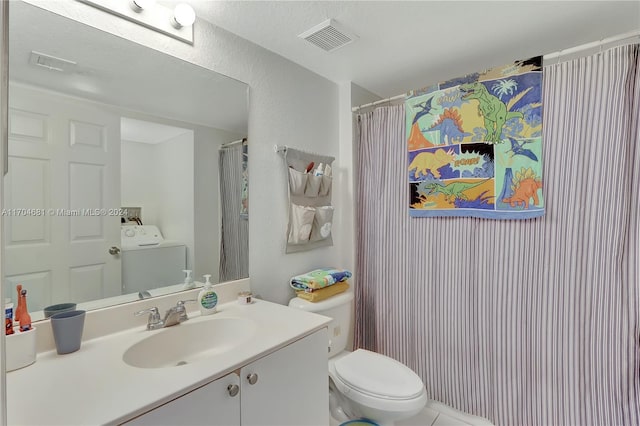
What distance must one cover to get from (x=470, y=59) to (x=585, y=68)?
0.64m

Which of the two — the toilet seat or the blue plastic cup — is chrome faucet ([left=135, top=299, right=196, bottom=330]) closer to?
the blue plastic cup

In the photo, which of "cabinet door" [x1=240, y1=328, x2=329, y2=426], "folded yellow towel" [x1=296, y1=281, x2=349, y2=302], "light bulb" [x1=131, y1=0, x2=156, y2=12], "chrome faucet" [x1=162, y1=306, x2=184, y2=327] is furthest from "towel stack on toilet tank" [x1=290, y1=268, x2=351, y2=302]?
"light bulb" [x1=131, y1=0, x2=156, y2=12]

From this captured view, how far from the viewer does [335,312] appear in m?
1.87

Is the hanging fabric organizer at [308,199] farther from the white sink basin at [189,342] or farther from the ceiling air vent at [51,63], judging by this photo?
the ceiling air vent at [51,63]

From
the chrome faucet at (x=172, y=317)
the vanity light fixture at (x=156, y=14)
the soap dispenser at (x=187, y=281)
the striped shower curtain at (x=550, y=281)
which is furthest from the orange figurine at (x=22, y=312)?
the striped shower curtain at (x=550, y=281)

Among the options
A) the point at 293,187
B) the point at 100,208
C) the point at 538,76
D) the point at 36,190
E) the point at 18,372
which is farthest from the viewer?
the point at 293,187

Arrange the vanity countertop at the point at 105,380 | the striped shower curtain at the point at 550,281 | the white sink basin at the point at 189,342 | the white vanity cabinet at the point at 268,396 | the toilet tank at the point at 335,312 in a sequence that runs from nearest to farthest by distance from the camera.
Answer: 1. the vanity countertop at the point at 105,380
2. the white vanity cabinet at the point at 268,396
3. the white sink basin at the point at 189,342
4. the striped shower curtain at the point at 550,281
5. the toilet tank at the point at 335,312

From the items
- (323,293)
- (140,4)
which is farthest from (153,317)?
(140,4)

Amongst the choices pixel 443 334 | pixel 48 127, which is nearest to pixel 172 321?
pixel 48 127

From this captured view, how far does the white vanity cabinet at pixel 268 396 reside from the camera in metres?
0.86

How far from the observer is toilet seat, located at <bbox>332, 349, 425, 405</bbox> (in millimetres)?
1428

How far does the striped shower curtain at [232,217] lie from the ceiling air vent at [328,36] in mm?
658

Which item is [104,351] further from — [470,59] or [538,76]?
[470,59]

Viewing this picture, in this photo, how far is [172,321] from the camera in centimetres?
129
